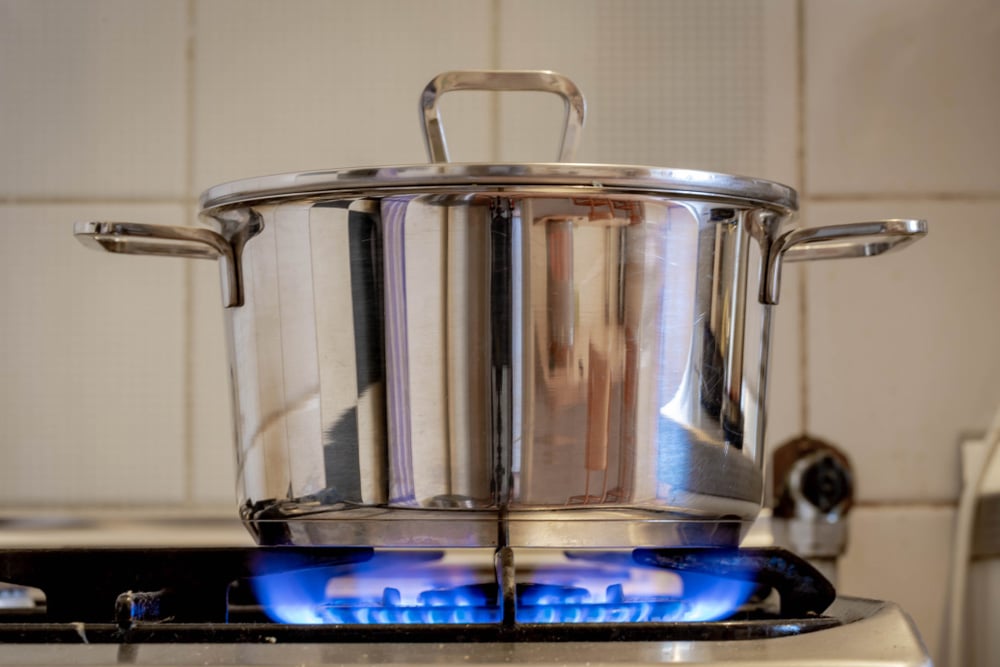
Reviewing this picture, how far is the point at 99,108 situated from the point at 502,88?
439 mm

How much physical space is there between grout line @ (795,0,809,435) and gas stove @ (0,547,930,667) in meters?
0.19

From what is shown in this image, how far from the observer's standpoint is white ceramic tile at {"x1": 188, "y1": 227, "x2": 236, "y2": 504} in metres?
0.78

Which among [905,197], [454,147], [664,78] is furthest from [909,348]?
[454,147]

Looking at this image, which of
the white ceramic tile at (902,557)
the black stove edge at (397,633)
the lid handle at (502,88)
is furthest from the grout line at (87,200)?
the white ceramic tile at (902,557)

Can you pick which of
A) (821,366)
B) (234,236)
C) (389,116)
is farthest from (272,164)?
(821,366)

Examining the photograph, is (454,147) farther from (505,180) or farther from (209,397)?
(505,180)

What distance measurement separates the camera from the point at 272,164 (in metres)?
0.78

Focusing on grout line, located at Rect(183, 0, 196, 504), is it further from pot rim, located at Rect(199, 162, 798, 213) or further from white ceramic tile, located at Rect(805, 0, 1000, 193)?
white ceramic tile, located at Rect(805, 0, 1000, 193)

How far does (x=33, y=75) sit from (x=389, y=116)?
11.0 inches

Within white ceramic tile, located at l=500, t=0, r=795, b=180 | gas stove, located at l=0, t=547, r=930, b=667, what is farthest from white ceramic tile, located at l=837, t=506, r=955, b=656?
white ceramic tile, located at l=500, t=0, r=795, b=180

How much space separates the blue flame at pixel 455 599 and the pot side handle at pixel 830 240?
149mm

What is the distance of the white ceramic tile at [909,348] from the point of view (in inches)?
30.6

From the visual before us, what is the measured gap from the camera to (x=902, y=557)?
2.52ft

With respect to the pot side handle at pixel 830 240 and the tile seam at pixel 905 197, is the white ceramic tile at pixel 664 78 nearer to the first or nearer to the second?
the tile seam at pixel 905 197
